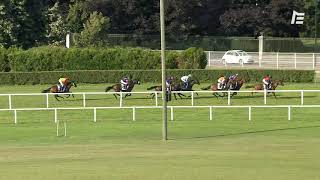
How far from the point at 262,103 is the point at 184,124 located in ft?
20.9

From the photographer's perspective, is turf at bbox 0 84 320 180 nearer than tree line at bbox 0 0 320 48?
Yes

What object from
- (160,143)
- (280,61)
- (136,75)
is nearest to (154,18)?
(280,61)

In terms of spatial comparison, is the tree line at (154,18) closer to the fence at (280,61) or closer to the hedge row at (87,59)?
the fence at (280,61)

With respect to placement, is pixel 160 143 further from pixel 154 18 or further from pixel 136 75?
pixel 154 18

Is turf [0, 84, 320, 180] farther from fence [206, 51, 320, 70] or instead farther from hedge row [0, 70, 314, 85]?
fence [206, 51, 320, 70]

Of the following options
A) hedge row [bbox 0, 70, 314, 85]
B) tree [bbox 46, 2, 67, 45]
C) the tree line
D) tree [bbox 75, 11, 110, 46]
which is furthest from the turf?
tree [bbox 46, 2, 67, 45]

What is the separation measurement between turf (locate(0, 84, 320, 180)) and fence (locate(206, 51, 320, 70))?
18582 mm

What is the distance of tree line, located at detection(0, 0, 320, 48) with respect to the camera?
2325 inches

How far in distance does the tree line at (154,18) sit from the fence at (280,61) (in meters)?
9.58

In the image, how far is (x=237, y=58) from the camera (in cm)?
5622

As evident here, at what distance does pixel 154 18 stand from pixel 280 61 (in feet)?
55.1

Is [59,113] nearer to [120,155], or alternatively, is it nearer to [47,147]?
[47,147]

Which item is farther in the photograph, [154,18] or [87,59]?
[154,18]

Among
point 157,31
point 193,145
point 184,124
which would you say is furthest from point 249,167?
point 157,31
